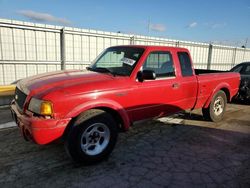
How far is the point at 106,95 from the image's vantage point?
3598mm

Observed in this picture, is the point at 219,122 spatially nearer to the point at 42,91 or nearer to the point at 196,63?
the point at 42,91

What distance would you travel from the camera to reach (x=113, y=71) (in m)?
4.29

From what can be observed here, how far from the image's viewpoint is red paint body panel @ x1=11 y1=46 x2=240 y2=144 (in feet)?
10.4

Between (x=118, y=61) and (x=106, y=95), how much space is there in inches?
45.4

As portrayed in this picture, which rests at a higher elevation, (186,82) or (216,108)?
(186,82)

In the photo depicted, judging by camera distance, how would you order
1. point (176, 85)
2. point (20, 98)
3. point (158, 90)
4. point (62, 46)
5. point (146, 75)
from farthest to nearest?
point (62, 46), point (176, 85), point (158, 90), point (146, 75), point (20, 98)

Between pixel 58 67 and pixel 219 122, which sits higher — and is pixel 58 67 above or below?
above

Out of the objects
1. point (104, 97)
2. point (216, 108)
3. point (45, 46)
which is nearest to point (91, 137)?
point (104, 97)

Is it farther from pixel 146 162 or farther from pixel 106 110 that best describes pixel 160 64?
pixel 146 162

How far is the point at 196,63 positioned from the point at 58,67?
9378mm

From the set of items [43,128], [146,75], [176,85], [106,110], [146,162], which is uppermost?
[146,75]

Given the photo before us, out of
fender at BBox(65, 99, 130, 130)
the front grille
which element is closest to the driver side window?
fender at BBox(65, 99, 130, 130)

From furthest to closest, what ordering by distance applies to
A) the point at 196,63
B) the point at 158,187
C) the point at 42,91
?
the point at 196,63, the point at 42,91, the point at 158,187

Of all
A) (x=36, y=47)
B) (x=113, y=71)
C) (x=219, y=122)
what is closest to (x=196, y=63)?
(x=219, y=122)
